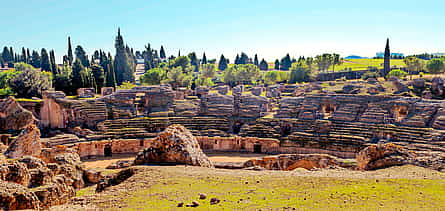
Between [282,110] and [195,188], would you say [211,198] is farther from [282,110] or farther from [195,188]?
[282,110]

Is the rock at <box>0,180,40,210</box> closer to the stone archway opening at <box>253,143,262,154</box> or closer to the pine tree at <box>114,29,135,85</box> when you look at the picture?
the stone archway opening at <box>253,143,262,154</box>

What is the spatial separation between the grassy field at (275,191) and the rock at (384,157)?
2243 millimetres

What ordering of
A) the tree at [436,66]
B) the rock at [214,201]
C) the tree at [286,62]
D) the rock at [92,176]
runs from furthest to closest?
the tree at [286,62] < the tree at [436,66] < the rock at [92,176] < the rock at [214,201]

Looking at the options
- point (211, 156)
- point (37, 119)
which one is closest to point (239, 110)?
point (211, 156)

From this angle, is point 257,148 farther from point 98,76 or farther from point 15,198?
point 98,76

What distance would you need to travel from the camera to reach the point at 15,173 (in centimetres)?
1573

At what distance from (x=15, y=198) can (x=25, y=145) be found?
14.3m

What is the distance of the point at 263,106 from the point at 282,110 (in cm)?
250

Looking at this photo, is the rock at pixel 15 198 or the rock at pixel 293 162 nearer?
the rock at pixel 15 198

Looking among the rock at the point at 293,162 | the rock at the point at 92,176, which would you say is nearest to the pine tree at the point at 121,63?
the rock at the point at 92,176

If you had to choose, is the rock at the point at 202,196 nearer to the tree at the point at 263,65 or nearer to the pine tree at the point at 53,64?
the pine tree at the point at 53,64

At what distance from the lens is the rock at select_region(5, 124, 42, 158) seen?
24.8 meters

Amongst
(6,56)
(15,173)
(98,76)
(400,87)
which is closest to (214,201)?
(15,173)

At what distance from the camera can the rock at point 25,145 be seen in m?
24.8
